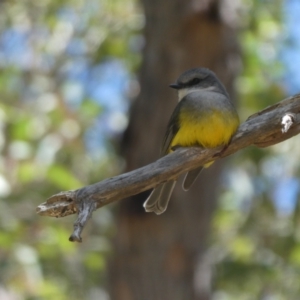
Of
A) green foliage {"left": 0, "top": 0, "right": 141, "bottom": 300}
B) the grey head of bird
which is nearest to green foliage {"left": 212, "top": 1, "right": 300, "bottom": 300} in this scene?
green foliage {"left": 0, "top": 0, "right": 141, "bottom": 300}

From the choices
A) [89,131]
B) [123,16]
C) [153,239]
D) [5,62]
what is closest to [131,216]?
[153,239]

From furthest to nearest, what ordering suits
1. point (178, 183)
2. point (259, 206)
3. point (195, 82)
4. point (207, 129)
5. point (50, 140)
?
point (259, 206) → point (50, 140) → point (178, 183) → point (195, 82) → point (207, 129)

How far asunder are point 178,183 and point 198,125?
2115mm

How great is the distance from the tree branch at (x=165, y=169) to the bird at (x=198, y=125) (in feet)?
0.41

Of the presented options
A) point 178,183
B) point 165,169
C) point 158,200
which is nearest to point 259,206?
point 178,183

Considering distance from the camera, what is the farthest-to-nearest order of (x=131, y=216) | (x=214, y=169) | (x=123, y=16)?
(x=123, y=16), (x=214, y=169), (x=131, y=216)

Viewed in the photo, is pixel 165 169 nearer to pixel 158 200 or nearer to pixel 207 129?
pixel 207 129

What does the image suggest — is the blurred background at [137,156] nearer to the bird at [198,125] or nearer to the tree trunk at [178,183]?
the tree trunk at [178,183]

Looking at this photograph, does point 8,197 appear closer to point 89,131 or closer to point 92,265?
point 92,265

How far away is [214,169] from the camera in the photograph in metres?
5.79

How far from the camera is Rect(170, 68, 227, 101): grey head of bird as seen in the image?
13.0ft

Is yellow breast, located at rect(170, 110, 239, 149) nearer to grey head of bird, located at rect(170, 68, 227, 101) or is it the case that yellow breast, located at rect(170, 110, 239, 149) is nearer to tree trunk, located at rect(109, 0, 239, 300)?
grey head of bird, located at rect(170, 68, 227, 101)

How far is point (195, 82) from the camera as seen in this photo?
4.02 m

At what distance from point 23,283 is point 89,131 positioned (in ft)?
9.03
